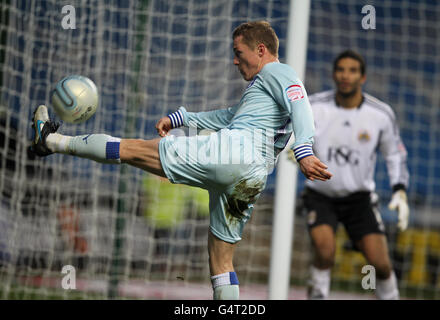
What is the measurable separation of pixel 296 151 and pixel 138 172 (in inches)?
142

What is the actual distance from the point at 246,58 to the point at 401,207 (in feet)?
7.87

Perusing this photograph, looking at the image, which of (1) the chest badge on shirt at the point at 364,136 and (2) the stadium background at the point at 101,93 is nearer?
(1) the chest badge on shirt at the point at 364,136

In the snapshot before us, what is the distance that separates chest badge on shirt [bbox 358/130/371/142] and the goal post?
0.66 m

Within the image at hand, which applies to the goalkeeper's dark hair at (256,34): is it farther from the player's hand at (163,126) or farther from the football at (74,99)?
the football at (74,99)

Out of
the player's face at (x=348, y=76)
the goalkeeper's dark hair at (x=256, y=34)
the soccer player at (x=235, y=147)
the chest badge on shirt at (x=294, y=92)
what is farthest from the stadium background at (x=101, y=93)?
the chest badge on shirt at (x=294, y=92)

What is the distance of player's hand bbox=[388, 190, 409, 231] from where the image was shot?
5.13m

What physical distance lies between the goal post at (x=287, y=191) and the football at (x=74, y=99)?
1.84 metres

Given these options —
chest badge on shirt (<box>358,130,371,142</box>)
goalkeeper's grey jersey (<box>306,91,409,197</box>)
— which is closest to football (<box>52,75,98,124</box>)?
goalkeeper's grey jersey (<box>306,91,409,197</box>)

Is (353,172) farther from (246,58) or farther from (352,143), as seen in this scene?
(246,58)

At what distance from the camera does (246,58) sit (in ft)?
11.1

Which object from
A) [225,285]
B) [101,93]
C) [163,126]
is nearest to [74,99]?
[163,126]

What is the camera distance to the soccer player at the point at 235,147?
314 centimetres

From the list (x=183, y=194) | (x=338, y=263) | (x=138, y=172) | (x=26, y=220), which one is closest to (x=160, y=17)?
(x=138, y=172)
